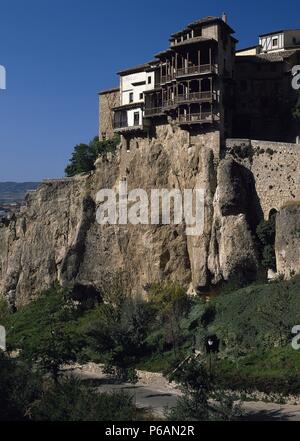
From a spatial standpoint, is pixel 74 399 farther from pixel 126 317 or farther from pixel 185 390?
pixel 126 317

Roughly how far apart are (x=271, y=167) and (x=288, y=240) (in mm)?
6308

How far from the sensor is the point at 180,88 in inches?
2090

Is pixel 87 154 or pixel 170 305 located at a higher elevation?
pixel 87 154

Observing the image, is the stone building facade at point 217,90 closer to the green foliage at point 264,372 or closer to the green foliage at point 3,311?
the green foliage at point 264,372

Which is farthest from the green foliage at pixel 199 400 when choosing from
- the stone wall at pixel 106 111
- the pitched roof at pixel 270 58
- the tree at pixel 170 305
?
the stone wall at pixel 106 111

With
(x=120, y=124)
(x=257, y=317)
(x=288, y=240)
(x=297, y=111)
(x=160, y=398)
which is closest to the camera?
(x=160, y=398)

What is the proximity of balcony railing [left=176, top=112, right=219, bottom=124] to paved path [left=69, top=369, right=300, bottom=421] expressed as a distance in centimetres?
2030

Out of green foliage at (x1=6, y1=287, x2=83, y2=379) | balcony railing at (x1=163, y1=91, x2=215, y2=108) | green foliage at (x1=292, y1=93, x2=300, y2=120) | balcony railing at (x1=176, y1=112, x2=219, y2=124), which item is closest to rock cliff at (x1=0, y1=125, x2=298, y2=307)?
balcony railing at (x1=176, y1=112, x2=219, y2=124)

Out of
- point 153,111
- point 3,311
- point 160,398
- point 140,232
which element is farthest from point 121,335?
point 3,311

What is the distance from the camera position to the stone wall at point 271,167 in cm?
4584

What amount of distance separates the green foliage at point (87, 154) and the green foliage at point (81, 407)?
3430 cm

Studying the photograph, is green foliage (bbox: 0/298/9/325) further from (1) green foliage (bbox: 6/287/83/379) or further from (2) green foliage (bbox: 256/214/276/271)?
(2) green foliage (bbox: 256/214/276/271)

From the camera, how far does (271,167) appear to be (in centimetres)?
4741

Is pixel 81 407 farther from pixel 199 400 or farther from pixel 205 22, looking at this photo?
pixel 205 22
